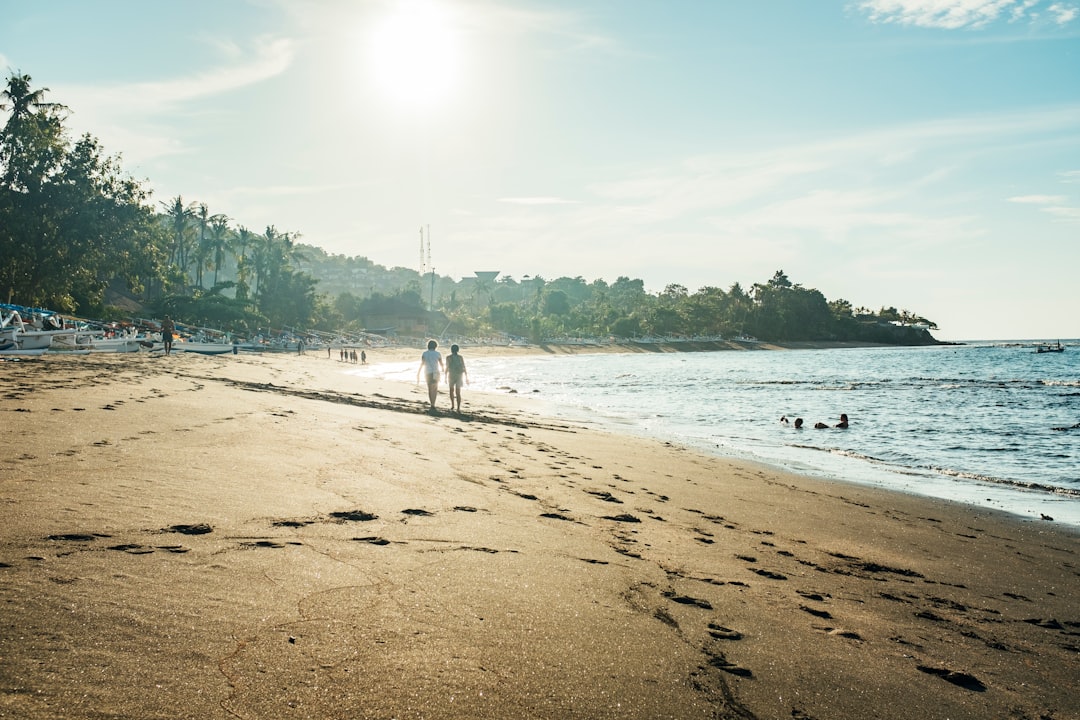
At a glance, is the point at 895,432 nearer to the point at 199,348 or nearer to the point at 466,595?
the point at 466,595

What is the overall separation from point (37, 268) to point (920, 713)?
158 ft

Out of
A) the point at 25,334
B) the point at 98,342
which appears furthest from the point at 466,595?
the point at 98,342

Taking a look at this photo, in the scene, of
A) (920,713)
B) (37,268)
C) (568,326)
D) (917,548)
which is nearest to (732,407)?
(917,548)

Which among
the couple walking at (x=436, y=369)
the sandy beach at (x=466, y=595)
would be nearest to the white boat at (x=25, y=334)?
the couple walking at (x=436, y=369)

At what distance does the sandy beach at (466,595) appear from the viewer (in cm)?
263

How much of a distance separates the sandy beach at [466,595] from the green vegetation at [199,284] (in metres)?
39.4

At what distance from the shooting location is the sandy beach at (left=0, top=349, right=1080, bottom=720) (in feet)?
8.64

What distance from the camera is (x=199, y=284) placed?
309 feet

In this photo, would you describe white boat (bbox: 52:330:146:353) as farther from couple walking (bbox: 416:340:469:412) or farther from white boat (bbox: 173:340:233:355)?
couple walking (bbox: 416:340:469:412)

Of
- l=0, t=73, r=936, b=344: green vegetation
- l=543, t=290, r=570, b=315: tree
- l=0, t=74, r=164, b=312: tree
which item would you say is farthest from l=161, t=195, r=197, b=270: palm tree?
l=543, t=290, r=570, b=315: tree

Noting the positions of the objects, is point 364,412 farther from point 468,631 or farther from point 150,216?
point 150,216

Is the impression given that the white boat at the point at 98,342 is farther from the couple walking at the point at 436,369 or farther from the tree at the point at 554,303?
the tree at the point at 554,303

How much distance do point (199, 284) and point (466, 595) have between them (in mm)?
103627

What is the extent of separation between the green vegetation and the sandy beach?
129ft
